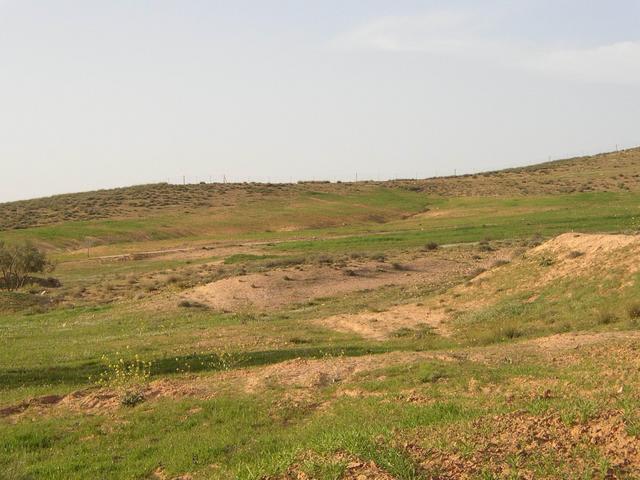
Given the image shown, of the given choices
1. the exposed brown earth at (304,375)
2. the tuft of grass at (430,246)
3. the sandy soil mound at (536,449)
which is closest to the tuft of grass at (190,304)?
the exposed brown earth at (304,375)

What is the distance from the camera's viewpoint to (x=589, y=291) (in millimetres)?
22250

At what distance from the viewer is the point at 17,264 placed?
1711 inches

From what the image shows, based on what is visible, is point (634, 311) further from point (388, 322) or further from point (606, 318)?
point (388, 322)

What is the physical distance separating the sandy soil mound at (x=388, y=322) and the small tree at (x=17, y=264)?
2578 centimetres

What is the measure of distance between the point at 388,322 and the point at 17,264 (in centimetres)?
2861

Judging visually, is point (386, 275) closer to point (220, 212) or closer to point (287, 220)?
point (287, 220)

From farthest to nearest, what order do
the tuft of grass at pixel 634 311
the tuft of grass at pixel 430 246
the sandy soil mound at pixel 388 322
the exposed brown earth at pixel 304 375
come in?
the tuft of grass at pixel 430 246
the sandy soil mound at pixel 388 322
the tuft of grass at pixel 634 311
the exposed brown earth at pixel 304 375

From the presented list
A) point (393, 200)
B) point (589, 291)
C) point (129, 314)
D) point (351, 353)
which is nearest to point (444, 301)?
point (589, 291)

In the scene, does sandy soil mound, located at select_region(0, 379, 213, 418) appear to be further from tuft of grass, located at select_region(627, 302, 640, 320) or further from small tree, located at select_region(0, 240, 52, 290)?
small tree, located at select_region(0, 240, 52, 290)

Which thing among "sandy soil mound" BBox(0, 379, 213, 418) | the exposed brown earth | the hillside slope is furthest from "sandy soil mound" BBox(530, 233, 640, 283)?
the hillside slope

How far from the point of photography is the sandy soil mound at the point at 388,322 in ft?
75.1

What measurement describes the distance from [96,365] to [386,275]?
22048 millimetres

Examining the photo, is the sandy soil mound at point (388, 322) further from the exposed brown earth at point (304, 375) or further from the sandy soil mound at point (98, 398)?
the sandy soil mound at point (98, 398)

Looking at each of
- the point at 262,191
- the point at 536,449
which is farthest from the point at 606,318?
the point at 262,191
